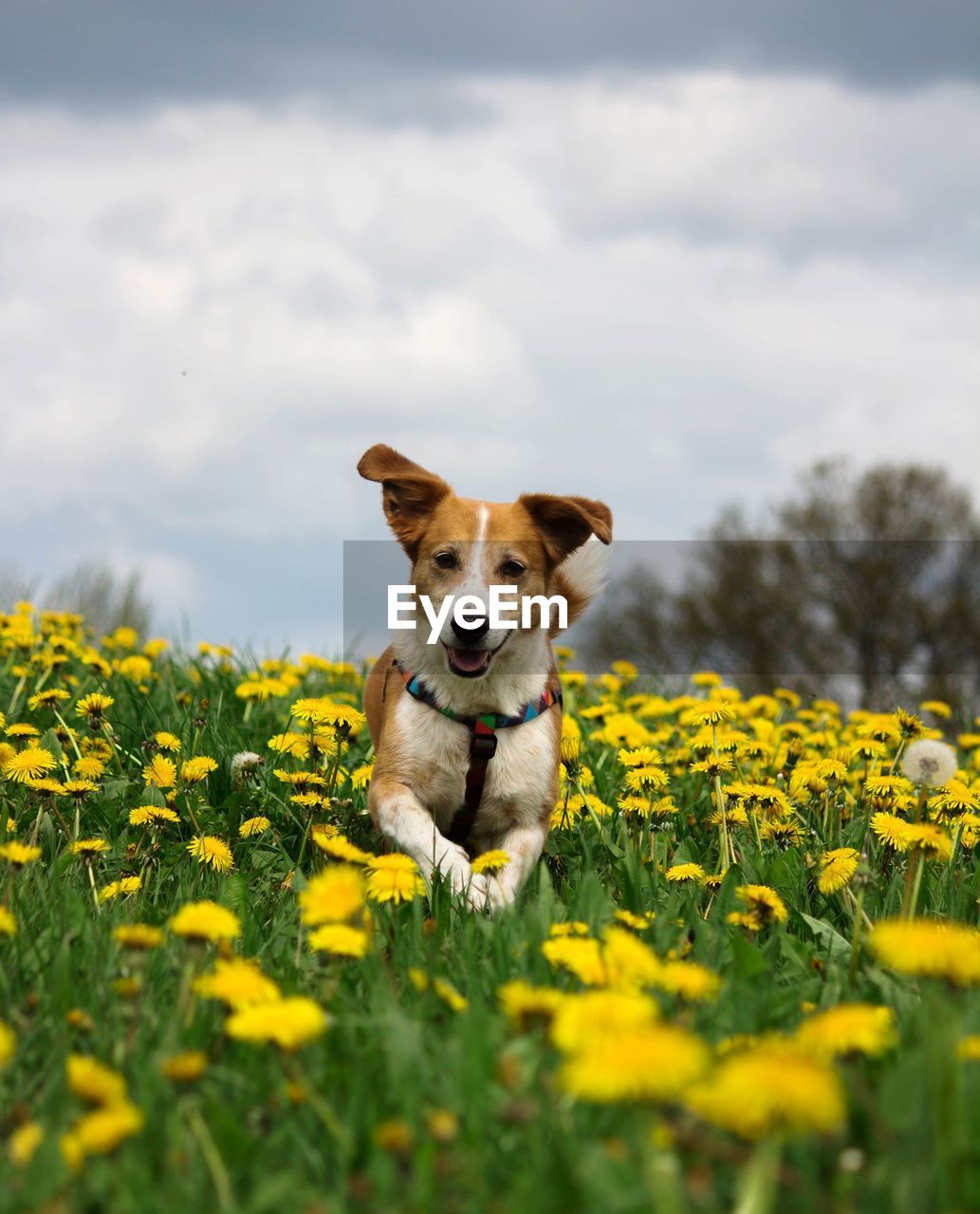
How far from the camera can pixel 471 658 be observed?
15.4 feet

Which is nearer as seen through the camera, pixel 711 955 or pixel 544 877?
pixel 711 955

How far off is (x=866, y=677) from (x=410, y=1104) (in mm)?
27718

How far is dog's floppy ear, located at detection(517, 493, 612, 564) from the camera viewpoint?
4.98m

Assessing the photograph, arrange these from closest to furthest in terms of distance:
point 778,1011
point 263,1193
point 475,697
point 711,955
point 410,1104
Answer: point 263,1193 → point 410,1104 → point 778,1011 → point 711,955 → point 475,697

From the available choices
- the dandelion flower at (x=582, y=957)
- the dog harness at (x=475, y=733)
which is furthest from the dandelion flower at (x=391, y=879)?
the dog harness at (x=475, y=733)

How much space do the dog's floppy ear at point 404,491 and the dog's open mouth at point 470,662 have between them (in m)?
0.60

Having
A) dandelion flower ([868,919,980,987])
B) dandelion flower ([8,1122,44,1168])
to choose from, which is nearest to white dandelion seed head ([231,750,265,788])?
dandelion flower ([8,1122,44,1168])

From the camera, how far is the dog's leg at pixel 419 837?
396cm

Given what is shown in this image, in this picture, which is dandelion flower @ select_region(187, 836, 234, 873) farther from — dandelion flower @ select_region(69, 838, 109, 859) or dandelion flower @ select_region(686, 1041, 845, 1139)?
dandelion flower @ select_region(686, 1041, 845, 1139)

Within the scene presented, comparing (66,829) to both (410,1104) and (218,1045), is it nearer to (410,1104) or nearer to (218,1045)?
(218,1045)

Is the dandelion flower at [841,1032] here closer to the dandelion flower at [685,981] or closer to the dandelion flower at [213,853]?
the dandelion flower at [685,981]

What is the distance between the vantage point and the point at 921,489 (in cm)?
3025

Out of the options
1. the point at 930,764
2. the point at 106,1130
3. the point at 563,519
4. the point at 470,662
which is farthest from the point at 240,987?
the point at 563,519

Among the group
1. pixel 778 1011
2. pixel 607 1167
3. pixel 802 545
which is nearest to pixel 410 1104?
pixel 607 1167
